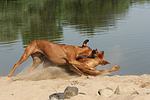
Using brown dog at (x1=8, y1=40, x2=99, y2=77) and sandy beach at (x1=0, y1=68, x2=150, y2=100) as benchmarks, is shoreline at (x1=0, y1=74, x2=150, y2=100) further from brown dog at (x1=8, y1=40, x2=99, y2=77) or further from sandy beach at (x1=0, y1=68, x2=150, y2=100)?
brown dog at (x1=8, y1=40, x2=99, y2=77)

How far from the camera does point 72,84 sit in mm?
8203

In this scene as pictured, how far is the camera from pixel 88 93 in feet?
23.6

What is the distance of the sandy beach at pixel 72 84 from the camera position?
6.77m

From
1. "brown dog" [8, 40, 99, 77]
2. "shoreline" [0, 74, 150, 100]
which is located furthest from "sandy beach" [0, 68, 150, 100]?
"brown dog" [8, 40, 99, 77]

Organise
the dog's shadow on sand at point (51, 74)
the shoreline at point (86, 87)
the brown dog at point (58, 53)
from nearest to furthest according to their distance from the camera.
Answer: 1. the shoreline at point (86, 87)
2. the brown dog at point (58, 53)
3. the dog's shadow on sand at point (51, 74)

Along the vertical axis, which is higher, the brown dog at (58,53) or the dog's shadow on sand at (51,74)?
the brown dog at (58,53)

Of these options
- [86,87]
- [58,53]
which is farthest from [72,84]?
[58,53]

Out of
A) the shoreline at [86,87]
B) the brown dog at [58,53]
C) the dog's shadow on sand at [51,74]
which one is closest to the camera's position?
the shoreline at [86,87]

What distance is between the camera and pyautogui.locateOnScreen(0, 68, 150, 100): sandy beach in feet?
22.2

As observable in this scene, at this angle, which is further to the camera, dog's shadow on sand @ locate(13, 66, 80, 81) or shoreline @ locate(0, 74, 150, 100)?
dog's shadow on sand @ locate(13, 66, 80, 81)

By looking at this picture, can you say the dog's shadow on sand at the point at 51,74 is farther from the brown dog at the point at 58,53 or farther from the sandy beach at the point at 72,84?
the brown dog at the point at 58,53

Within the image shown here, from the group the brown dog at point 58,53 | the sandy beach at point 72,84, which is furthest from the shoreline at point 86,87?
the brown dog at point 58,53

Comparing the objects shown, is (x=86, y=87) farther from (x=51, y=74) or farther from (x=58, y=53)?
(x=51, y=74)

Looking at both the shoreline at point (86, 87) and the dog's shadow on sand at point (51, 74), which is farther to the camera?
the dog's shadow on sand at point (51, 74)
